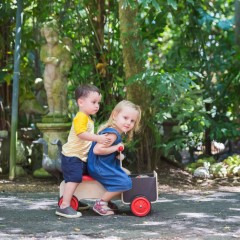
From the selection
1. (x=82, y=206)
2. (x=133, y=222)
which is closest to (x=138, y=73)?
(x=82, y=206)

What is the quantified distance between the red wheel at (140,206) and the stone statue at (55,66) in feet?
9.61

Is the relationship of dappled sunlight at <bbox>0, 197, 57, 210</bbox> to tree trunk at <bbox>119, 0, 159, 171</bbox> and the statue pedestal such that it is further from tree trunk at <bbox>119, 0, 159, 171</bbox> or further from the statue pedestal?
tree trunk at <bbox>119, 0, 159, 171</bbox>

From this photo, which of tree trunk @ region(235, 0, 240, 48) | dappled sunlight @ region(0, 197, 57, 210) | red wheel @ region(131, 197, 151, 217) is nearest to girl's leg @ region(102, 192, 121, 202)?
red wheel @ region(131, 197, 151, 217)

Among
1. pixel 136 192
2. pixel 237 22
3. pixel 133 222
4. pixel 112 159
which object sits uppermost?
pixel 237 22

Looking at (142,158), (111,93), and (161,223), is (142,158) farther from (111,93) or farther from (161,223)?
(161,223)

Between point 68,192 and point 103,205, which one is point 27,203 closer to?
point 68,192

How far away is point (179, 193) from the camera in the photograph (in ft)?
21.0

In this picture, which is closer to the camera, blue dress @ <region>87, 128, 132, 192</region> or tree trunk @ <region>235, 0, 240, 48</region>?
blue dress @ <region>87, 128, 132, 192</region>

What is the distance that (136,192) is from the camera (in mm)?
4930

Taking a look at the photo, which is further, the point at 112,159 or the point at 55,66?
the point at 55,66

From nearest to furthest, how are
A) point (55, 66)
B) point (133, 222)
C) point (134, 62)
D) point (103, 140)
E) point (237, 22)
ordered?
point (133, 222), point (103, 140), point (134, 62), point (55, 66), point (237, 22)

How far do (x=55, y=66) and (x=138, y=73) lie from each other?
1.11 m

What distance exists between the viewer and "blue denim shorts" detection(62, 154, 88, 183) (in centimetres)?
484

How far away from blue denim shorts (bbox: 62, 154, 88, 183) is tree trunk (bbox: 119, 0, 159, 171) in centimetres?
248
